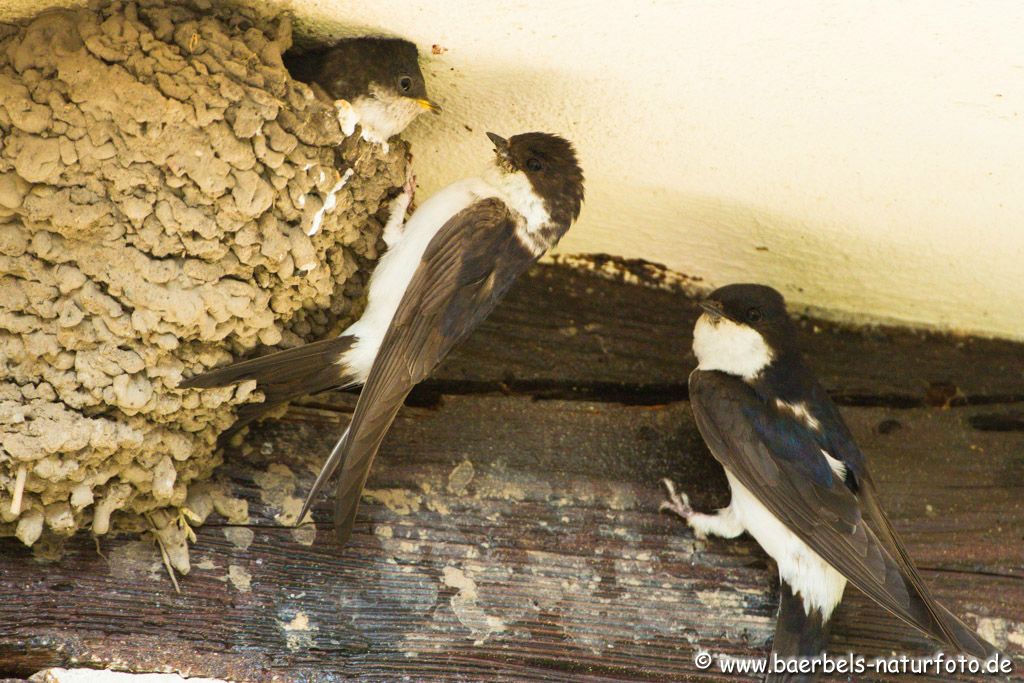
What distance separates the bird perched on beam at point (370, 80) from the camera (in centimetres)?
247

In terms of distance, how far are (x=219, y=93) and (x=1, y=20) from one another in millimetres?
443

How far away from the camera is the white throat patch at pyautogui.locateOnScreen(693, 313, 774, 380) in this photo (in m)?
2.95

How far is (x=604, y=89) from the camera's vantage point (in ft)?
8.13

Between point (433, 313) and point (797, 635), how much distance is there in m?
0.98

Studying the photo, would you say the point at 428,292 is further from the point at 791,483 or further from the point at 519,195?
the point at 791,483

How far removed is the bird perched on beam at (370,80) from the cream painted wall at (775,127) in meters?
0.05

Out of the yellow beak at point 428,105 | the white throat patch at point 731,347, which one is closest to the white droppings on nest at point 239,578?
the yellow beak at point 428,105

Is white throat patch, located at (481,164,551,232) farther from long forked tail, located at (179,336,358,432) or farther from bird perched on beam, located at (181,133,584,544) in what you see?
long forked tail, located at (179,336,358,432)

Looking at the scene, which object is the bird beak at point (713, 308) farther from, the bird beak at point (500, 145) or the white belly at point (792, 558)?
the bird beak at point (500, 145)

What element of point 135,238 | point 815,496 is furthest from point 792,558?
point 135,238

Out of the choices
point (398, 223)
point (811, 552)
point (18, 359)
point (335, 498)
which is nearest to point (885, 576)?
point (811, 552)

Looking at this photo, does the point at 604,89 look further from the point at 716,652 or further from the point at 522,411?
the point at 716,652

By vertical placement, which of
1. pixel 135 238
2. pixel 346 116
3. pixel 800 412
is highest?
pixel 346 116

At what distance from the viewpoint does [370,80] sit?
2.49 meters
